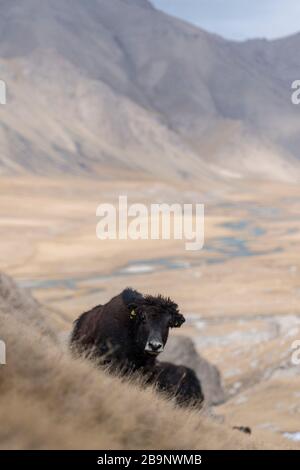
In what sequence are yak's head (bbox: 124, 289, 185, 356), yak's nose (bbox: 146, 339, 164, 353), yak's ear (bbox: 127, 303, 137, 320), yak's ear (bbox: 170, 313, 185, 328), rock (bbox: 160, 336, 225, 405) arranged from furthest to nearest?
rock (bbox: 160, 336, 225, 405) → yak's ear (bbox: 170, 313, 185, 328) → yak's ear (bbox: 127, 303, 137, 320) → yak's head (bbox: 124, 289, 185, 356) → yak's nose (bbox: 146, 339, 164, 353)

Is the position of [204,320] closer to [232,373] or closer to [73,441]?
[232,373]

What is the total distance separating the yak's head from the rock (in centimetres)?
1228

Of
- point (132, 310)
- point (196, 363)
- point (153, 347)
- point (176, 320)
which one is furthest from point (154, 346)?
point (196, 363)

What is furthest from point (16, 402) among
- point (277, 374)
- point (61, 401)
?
point (277, 374)

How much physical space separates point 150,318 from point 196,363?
1393 centimetres

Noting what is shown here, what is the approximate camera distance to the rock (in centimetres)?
2201

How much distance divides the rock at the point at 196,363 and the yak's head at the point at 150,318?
40.3 ft

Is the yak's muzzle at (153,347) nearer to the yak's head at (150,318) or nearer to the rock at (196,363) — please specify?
the yak's head at (150,318)

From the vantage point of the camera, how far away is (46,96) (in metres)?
175

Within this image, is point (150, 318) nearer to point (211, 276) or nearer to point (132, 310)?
point (132, 310)

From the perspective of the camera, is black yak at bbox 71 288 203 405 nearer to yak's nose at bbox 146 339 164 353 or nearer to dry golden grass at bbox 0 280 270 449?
yak's nose at bbox 146 339 164 353

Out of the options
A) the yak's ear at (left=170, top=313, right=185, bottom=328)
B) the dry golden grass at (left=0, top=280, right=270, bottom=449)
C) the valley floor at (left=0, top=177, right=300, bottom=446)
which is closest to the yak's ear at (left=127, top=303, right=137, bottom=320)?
→ the yak's ear at (left=170, top=313, right=185, bottom=328)

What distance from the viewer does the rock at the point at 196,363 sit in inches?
867

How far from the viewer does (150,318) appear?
9.09 m
